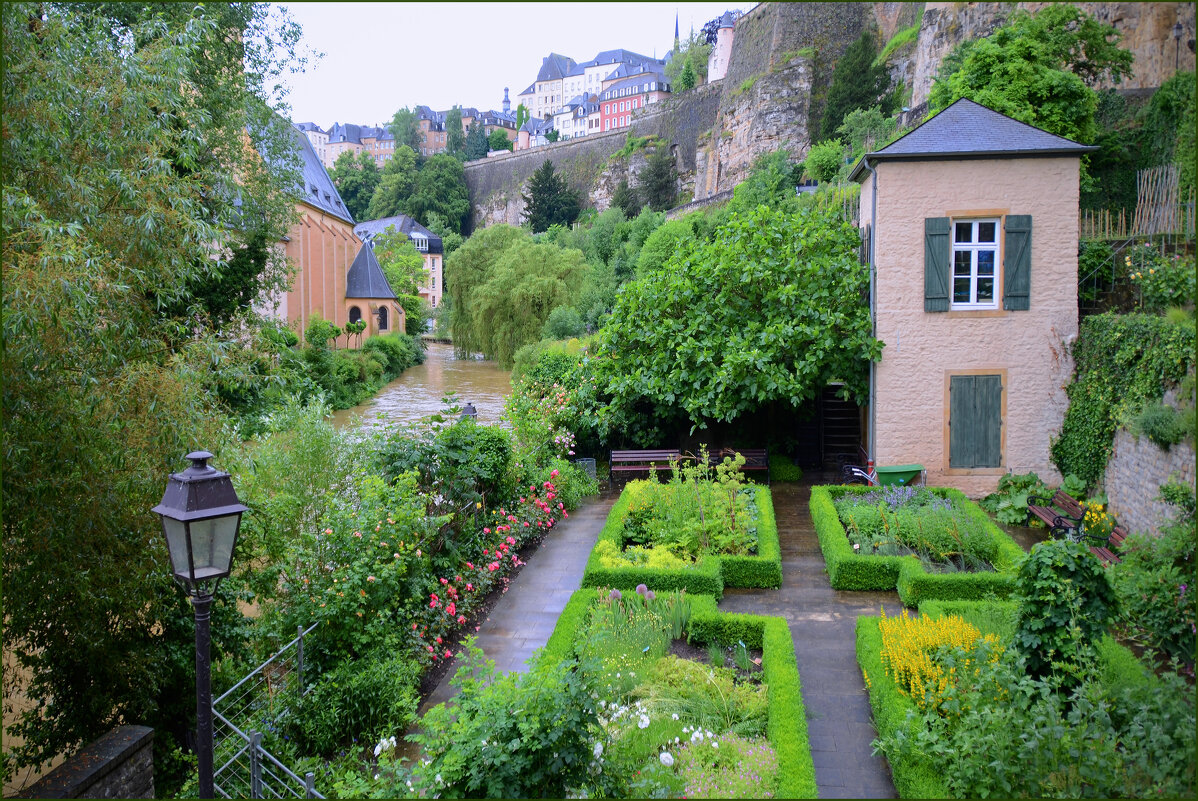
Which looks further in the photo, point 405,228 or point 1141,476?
point 405,228

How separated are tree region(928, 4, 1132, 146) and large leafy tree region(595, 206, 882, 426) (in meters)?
6.60

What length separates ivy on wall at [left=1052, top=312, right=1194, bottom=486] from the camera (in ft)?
29.4

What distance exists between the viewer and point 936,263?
12.5 metres

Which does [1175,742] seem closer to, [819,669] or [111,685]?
[819,669]

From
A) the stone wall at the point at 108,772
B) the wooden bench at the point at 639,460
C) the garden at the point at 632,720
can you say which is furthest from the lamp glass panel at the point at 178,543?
the wooden bench at the point at 639,460

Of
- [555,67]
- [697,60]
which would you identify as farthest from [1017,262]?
[555,67]

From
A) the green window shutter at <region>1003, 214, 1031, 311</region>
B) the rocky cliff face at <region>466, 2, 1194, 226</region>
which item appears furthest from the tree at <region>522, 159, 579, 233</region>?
the green window shutter at <region>1003, 214, 1031, 311</region>

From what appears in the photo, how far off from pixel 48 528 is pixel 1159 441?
411 inches

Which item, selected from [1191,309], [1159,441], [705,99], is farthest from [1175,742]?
[705,99]

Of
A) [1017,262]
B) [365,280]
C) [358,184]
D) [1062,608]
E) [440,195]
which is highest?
[358,184]

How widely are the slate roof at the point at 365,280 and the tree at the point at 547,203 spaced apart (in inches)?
641

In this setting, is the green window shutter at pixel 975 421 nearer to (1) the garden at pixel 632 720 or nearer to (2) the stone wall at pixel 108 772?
(1) the garden at pixel 632 720

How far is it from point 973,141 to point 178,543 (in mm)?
12270

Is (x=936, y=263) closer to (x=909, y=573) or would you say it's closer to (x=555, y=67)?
(x=909, y=573)
